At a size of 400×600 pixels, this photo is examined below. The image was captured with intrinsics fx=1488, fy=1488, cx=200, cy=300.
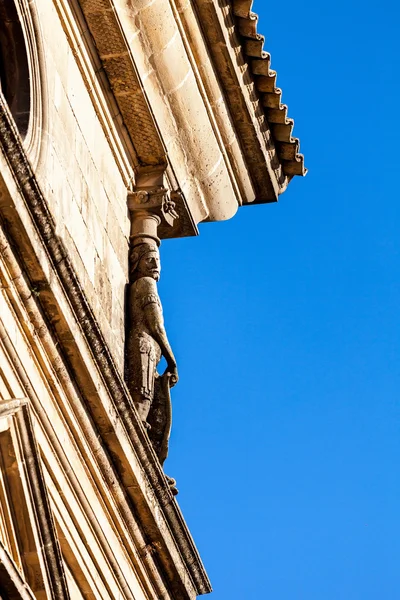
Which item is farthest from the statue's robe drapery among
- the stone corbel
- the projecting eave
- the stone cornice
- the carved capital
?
the projecting eave

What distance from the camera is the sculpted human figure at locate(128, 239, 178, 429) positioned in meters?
10.8

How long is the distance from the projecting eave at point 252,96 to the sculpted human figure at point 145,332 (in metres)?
2.02

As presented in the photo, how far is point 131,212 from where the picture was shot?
11773 millimetres

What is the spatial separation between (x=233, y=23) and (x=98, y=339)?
442 centimetres

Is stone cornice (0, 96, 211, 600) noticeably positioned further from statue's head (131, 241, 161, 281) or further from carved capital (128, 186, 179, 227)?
carved capital (128, 186, 179, 227)

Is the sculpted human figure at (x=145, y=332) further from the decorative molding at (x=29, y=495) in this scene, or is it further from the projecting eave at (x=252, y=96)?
the decorative molding at (x=29, y=495)

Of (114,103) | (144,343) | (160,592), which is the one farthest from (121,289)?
(160,592)

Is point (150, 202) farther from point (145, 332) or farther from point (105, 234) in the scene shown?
point (145, 332)

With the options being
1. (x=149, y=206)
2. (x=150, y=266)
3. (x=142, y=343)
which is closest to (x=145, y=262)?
(x=150, y=266)

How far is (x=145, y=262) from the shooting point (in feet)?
37.5

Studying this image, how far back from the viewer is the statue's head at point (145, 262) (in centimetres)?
1138

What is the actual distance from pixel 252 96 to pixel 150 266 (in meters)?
2.57

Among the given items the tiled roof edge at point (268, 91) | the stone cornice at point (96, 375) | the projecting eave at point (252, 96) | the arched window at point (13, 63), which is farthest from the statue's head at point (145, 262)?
the tiled roof edge at point (268, 91)

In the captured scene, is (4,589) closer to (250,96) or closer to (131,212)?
(131,212)
